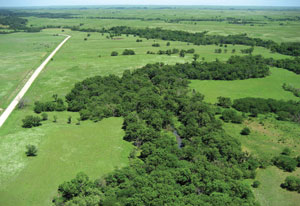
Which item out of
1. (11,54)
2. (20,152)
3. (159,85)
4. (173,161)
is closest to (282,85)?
(159,85)

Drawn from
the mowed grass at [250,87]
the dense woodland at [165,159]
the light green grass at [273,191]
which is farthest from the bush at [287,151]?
the mowed grass at [250,87]

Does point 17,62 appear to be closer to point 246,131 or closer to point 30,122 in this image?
point 30,122

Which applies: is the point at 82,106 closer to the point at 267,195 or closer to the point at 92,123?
the point at 92,123

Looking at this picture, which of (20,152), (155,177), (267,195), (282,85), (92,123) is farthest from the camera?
(282,85)

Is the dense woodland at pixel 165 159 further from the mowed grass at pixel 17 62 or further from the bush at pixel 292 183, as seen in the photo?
the mowed grass at pixel 17 62

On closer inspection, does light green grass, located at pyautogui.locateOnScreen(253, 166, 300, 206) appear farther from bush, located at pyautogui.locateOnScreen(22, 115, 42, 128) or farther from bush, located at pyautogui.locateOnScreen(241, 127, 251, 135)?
bush, located at pyautogui.locateOnScreen(22, 115, 42, 128)

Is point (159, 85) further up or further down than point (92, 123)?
further up
